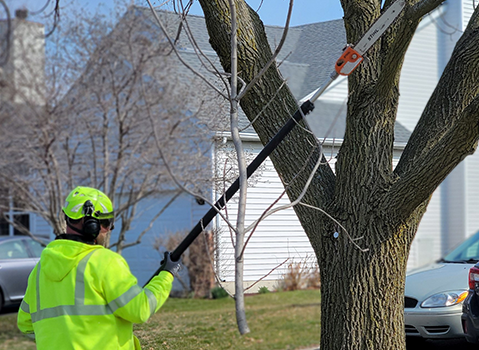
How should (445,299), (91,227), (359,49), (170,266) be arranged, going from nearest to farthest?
(91,227)
(170,266)
(359,49)
(445,299)

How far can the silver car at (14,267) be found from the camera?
1086cm

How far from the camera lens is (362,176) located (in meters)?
4.26

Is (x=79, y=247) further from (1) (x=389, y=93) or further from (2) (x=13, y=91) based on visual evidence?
(2) (x=13, y=91)

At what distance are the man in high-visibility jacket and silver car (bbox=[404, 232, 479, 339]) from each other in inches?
183

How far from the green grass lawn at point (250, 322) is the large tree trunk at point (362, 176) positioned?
2.76 metres

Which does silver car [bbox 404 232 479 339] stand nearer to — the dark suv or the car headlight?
the car headlight

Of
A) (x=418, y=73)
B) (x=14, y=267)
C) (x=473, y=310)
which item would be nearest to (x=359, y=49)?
(x=473, y=310)

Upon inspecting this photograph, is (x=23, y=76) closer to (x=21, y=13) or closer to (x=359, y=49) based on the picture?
(x=21, y=13)

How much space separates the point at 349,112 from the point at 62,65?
22.6 feet

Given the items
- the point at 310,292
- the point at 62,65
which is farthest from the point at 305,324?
the point at 62,65

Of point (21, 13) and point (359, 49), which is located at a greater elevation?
point (21, 13)

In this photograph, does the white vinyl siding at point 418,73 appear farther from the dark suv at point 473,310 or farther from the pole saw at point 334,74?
the pole saw at point 334,74

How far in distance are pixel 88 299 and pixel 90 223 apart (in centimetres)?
36

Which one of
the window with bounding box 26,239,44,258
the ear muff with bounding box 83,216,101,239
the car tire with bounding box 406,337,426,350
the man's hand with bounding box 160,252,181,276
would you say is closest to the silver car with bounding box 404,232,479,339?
the car tire with bounding box 406,337,426,350
